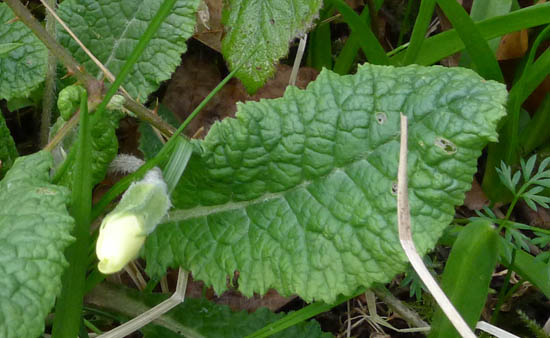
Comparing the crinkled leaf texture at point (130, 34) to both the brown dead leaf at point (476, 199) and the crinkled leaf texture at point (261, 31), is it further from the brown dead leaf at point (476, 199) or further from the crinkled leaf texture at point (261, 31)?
the brown dead leaf at point (476, 199)

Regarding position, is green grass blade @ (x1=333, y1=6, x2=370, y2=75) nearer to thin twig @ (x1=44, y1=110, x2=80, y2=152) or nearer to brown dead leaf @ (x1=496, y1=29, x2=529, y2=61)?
brown dead leaf @ (x1=496, y1=29, x2=529, y2=61)

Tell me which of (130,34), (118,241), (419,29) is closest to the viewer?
(118,241)

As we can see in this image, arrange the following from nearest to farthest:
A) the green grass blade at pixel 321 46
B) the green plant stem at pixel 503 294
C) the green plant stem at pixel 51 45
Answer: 1. the green plant stem at pixel 51 45
2. the green plant stem at pixel 503 294
3. the green grass blade at pixel 321 46

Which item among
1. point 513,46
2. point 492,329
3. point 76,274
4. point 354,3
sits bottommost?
point 492,329

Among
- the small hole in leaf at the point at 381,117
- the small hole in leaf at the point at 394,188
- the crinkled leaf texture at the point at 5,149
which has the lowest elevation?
the small hole in leaf at the point at 394,188

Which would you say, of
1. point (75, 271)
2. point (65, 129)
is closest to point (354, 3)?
point (65, 129)

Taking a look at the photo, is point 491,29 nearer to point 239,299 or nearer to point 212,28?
point 212,28

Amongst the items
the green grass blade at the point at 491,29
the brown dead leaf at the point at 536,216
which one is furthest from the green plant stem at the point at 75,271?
the brown dead leaf at the point at 536,216
